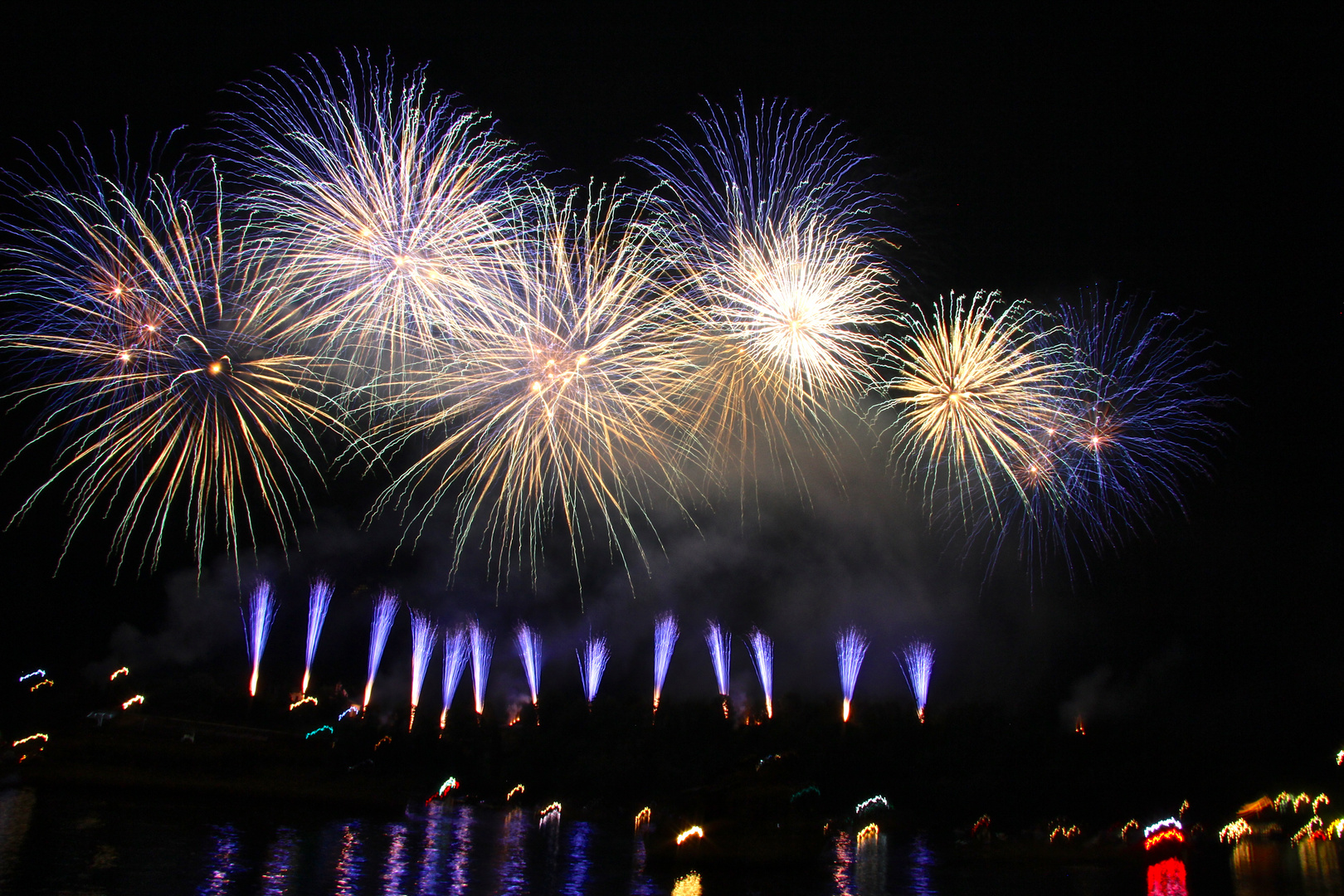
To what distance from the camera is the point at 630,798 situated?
9144 cm

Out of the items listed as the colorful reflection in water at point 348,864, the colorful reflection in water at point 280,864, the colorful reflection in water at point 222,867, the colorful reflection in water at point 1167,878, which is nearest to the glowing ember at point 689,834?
the colorful reflection in water at point 348,864

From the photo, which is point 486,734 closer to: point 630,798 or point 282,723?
point 630,798

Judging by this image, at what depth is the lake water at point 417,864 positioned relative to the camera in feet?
77.1

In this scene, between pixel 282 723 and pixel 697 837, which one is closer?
pixel 697 837

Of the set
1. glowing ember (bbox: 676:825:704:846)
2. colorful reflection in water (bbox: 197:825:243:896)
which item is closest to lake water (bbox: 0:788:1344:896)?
colorful reflection in water (bbox: 197:825:243:896)

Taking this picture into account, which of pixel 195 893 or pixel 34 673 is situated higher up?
pixel 34 673

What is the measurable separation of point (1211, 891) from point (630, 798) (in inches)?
2684

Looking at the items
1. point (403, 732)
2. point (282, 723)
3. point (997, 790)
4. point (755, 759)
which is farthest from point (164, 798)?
point (997, 790)

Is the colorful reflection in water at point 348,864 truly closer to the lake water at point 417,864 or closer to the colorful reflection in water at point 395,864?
the lake water at point 417,864

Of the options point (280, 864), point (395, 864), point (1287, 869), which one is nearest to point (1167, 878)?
point (1287, 869)

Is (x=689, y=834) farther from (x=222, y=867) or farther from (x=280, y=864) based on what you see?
(x=222, y=867)

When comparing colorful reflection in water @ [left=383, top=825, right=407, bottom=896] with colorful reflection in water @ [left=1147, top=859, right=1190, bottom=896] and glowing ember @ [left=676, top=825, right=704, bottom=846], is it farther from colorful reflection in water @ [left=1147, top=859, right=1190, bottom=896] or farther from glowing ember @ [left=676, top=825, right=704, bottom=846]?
colorful reflection in water @ [left=1147, top=859, right=1190, bottom=896]

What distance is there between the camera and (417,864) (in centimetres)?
3042

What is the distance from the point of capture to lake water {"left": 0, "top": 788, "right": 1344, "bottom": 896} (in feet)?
77.1
